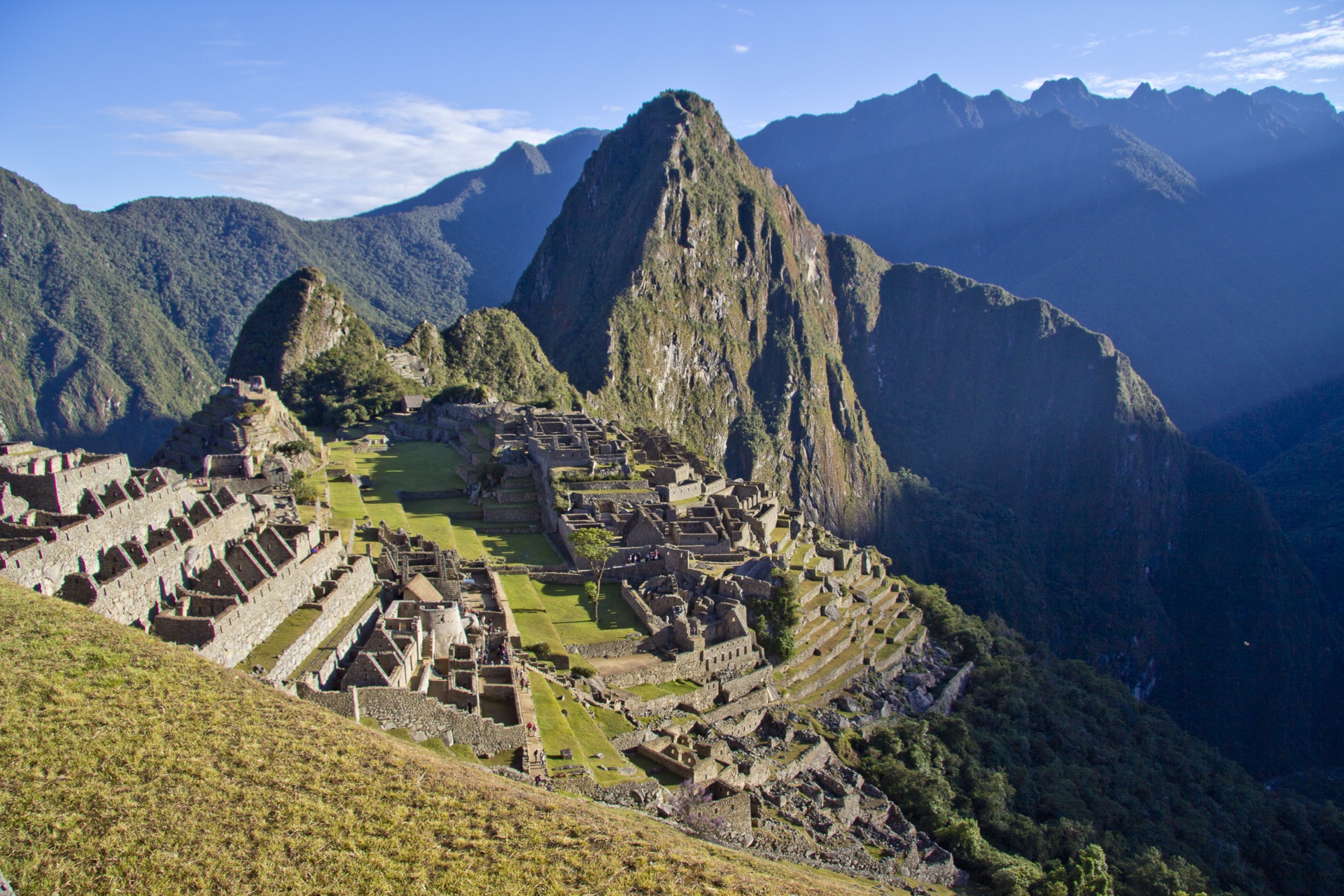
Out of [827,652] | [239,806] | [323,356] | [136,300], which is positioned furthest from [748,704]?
[136,300]

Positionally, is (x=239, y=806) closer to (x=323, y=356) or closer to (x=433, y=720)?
(x=433, y=720)

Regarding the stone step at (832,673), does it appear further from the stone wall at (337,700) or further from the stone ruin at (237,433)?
the stone ruin at (237,433)

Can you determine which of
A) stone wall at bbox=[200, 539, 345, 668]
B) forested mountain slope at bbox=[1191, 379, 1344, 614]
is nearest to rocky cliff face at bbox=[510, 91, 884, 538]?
forested mountain slope at bbox=[1191, 379, 1344, 614]

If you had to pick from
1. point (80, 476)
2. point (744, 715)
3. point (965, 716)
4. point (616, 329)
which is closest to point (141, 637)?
point (80, 476)

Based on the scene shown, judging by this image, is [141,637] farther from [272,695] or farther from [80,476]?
[80,476]

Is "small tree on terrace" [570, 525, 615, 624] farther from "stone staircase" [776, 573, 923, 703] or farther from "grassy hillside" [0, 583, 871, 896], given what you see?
"grassy hillside" [0, 583, 871, 896]

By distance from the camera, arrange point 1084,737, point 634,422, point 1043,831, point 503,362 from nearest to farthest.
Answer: point 1043,831 < point 1084,737 < point 503,362 < point 634,422

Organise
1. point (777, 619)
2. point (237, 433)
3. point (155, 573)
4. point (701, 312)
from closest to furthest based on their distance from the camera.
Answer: point (155, 573), point (777, 619), point (237, 433), point (701, 312)
